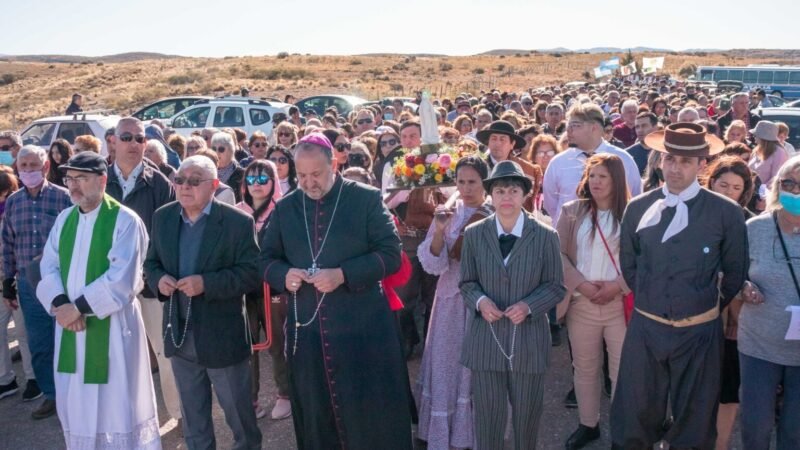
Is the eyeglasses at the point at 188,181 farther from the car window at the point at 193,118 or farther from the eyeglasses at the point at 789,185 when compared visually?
the car window at the point at 193,118

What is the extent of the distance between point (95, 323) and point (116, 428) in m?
0.68

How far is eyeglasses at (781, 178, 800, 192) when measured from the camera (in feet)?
11.5

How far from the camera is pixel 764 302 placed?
11.8 feet

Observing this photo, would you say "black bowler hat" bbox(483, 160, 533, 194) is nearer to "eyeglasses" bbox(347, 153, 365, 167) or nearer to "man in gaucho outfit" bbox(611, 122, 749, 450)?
"man in gaucho outfit" bbox(611, 122, 749, 450)

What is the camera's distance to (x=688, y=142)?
3.82 meters

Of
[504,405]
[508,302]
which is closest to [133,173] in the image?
[508,302]

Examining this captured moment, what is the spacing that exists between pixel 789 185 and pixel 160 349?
4.46 metres

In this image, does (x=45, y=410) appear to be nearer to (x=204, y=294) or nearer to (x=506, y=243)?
(x=204, y=294)

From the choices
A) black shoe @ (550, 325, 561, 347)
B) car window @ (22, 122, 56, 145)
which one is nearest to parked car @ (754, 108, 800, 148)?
black shoe @ (550, 325, 561, 347)

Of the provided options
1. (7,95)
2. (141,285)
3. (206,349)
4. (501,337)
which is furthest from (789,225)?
(7,95)

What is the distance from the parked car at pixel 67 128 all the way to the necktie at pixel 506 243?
11.6 metres

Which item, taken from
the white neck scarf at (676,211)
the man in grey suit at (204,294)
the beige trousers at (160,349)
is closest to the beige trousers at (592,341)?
the white neck scarf at (676,211)

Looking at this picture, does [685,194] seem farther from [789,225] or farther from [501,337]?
[501,337]

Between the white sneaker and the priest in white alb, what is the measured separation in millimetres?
1144
